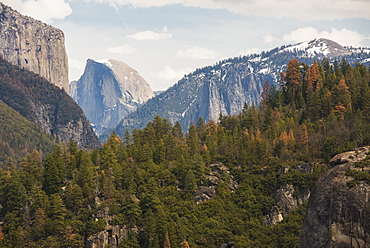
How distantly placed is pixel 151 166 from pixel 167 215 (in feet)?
59.7

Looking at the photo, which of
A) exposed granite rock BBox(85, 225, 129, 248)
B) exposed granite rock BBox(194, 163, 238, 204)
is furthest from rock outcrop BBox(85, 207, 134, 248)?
exposed granite rock BBox(194, 163, 238, 204)

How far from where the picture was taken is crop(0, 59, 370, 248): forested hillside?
106 metres

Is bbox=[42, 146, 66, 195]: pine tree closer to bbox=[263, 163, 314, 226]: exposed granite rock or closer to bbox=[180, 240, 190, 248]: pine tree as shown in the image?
bbox=[180, 240, 190, 248]: pine tree

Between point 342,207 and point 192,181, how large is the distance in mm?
45466

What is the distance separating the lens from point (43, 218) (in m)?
104

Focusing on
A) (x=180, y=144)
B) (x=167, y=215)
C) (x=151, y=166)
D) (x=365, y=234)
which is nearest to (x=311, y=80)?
(x=180, y=144)

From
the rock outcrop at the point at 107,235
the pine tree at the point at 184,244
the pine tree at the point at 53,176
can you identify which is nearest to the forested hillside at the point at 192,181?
the pine tree at the point at 53,176

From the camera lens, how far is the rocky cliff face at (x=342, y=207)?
8312cm

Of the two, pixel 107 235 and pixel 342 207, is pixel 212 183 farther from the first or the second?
pixel 342 207

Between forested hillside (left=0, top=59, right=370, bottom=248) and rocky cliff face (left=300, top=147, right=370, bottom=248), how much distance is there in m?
13.4

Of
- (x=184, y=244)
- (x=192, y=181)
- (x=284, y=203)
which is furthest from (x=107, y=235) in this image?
(x=284, y=203)

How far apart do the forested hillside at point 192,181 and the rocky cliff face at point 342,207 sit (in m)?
13.4

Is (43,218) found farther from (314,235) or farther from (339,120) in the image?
(339,120)

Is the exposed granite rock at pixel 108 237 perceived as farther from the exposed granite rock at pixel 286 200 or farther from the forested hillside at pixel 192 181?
the exposed granite rock at pixel 286 200
